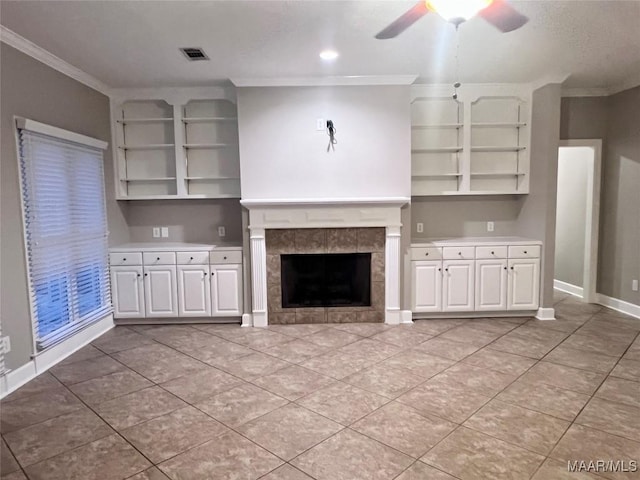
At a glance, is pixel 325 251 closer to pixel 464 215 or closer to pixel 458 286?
pixel 458 286

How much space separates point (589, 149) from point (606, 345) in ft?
8.74

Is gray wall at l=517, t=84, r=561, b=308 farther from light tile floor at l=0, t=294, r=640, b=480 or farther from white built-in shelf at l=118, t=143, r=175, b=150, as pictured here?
white built-in shelf at l=118, t=143, r=175, b=150

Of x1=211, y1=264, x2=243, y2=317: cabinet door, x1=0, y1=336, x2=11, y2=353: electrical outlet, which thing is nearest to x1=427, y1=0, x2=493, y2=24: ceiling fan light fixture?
x1=211, y1=264, x2=243, y2=317: cabinet door

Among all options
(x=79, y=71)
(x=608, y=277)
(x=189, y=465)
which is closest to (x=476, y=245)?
(x=608, y=277)

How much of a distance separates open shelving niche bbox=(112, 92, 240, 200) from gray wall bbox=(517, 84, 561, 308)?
3544 millimetres

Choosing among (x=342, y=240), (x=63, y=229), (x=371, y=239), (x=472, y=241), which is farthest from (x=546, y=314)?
(x=63, y=229)

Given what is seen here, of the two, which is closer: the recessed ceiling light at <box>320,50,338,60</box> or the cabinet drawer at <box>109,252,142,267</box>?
the recessed ceiling light at <box>320,50,338,60</box>

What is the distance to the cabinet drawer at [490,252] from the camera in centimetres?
462

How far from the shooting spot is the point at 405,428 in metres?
2.47

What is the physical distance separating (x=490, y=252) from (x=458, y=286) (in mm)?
533

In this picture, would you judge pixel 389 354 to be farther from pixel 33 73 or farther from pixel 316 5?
pixel 33 73

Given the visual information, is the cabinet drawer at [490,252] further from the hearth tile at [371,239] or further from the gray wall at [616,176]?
the gray wall at [616,176]

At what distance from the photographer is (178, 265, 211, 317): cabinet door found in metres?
4.60

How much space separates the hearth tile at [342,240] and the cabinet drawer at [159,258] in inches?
70.1
